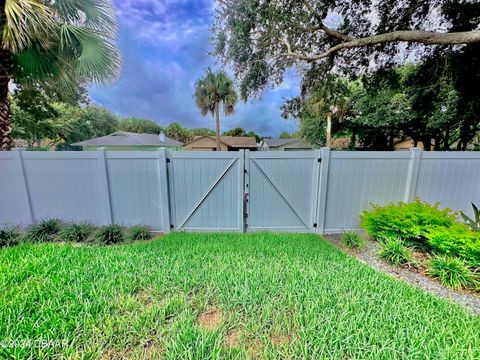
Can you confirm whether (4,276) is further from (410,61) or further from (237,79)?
(410,61)

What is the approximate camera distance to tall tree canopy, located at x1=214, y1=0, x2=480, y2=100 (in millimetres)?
5496

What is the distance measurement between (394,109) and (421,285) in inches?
523

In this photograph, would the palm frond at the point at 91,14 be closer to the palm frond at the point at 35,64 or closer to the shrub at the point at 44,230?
the palm frond at the point at 35,64

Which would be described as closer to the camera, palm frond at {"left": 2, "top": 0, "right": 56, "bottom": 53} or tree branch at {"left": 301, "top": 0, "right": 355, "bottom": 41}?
palm frond at {"left": 2, "top": 0, "right": 56, "bottom": 53}

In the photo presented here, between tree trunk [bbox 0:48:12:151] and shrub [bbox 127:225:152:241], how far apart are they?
351 centimetres

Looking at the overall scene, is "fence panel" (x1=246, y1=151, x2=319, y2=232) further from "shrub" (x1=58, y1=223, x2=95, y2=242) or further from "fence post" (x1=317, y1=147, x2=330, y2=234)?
"shrub" (x1=58, y1=223, x2=95, y2=242)

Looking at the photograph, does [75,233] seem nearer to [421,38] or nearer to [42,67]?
[42,67]

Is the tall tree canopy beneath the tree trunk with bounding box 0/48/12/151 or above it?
above

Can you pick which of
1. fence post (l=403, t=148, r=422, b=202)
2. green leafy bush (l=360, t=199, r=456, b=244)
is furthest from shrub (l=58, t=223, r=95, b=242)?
fence post (l=403, t=148, r=422, b=202)

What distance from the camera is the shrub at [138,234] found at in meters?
4.25

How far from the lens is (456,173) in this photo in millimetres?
4465

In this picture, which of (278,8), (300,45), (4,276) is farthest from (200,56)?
(4,276)

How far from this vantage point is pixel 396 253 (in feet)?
10.9

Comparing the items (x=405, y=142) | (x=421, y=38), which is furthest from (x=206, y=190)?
(x=405, y=142)
